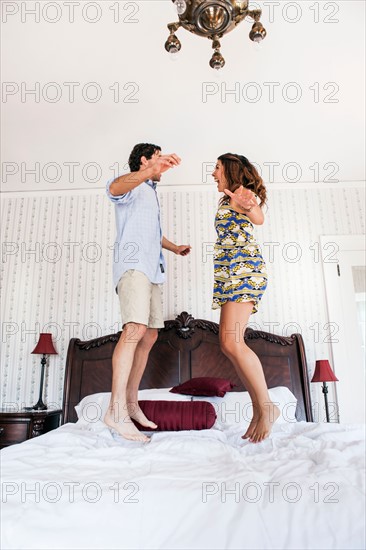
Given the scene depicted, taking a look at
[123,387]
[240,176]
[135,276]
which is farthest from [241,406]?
[240,176]

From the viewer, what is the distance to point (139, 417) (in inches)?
72.5

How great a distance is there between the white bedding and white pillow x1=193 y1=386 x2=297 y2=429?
117 cm

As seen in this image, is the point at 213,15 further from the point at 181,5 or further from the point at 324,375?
the point at 324,375

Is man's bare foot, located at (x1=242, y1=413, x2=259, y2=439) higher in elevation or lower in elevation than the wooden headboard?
lower

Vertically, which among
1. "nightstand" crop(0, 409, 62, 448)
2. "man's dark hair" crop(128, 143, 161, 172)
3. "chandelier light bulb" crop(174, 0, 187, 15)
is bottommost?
"nightstand" crop(0, 409, 62, 448)

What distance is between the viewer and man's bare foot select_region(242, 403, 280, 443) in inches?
60.6

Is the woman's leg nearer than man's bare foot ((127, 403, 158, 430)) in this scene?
Yes

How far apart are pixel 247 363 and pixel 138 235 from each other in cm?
81

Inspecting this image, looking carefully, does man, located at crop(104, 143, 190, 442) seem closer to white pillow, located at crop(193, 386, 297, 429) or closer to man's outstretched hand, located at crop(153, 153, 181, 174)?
man's outstretched hand, located at crop(153, 153, 181, 174)

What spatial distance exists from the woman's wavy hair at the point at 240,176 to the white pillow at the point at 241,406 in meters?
1.24

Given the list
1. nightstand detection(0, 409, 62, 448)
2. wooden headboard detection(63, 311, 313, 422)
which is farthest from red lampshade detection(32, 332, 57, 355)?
nightstand detection(0, 409, 62, 448)

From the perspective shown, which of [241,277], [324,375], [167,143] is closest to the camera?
[241,277]

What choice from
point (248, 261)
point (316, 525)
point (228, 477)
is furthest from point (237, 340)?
point (316, 525)

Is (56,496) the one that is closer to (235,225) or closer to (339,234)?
(235,225)
